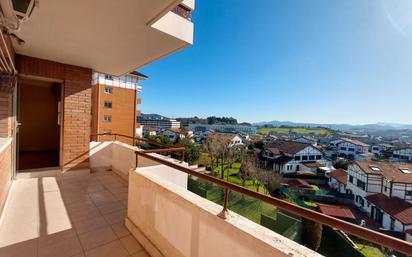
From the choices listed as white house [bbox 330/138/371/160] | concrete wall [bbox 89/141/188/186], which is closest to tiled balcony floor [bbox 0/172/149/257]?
concrete wall [bbox 89/141/188/186]

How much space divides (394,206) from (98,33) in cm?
2223

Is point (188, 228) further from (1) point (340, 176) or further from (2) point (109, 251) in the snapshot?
(1) point (340, 176)

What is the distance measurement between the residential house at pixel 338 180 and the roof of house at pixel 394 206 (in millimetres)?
4409

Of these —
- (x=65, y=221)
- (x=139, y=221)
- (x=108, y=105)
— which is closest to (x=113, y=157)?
(x=65, y=221)

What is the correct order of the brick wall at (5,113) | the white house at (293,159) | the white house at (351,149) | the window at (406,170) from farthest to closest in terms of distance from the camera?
the white house at (351,149), the white house at (293,159), the window at (406,170), the brick wall at (5,113)

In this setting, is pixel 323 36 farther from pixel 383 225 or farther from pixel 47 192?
pixel 383 225

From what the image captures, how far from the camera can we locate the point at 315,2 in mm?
6441

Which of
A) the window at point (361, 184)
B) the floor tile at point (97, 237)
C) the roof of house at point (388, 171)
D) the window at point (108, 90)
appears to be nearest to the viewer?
the floor tile at point (97, 237)

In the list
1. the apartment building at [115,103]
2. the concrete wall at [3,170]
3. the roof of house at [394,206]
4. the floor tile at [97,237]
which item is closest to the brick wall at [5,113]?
the concrete wall at [3,170]

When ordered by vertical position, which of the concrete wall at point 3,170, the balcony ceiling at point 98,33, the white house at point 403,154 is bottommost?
the white house at point 403,154

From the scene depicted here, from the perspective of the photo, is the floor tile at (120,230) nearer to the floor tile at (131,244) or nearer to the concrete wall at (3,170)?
the floor tile at (131,244)

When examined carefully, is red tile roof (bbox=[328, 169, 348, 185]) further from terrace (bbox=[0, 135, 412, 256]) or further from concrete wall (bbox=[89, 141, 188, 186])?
concrete wall (bbox=[89, 141, 188, 186])

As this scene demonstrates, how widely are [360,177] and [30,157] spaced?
82.5 ft

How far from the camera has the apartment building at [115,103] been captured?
54.3ft
